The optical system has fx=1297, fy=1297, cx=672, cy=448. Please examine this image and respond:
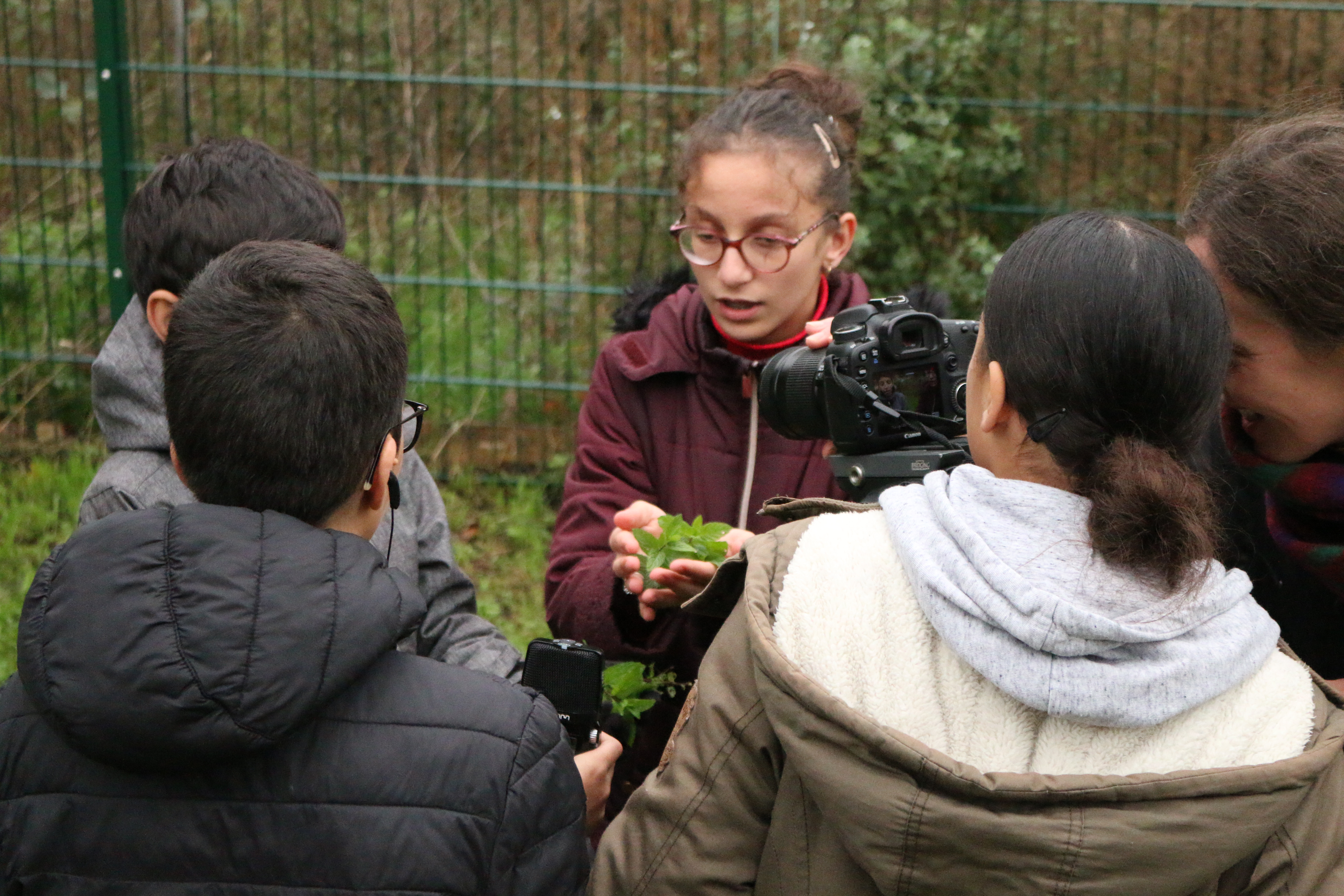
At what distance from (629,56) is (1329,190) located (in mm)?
3476

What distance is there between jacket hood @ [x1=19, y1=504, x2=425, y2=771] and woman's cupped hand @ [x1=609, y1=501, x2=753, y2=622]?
705 millimetres

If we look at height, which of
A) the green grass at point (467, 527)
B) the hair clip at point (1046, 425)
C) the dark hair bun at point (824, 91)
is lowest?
the green grass at point (467, 527)

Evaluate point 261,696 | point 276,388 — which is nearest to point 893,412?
point 276,388

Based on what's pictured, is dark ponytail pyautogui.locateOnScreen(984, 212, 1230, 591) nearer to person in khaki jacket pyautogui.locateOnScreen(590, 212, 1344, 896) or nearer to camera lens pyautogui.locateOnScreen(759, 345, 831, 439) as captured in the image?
person in khaki jacket pyautogui.locateOnScreen(590, 212, 1344, 896)

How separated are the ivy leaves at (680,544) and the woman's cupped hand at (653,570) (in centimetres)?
1

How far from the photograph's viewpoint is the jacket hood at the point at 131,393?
2178 mm

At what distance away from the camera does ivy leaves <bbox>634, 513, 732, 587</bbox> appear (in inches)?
83.0

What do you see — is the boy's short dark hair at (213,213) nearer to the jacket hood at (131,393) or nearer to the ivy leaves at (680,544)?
the jacket hood at (131,393)

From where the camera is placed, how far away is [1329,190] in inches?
73.8

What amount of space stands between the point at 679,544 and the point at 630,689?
0.28 m

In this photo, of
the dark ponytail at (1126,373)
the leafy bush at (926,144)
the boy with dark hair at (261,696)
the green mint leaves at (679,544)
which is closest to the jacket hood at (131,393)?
the boy with dark hair at (261,696)

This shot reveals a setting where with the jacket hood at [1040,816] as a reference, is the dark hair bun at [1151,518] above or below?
above

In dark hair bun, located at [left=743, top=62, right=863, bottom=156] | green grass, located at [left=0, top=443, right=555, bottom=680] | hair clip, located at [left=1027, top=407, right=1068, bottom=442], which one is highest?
dark hair bun, located at [left=743, top=62, right=863, bottom=156]

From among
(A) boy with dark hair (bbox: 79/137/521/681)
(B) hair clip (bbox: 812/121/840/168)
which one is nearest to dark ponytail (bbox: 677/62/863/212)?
(B) hair clip (bbox: 812/121/840/168)
